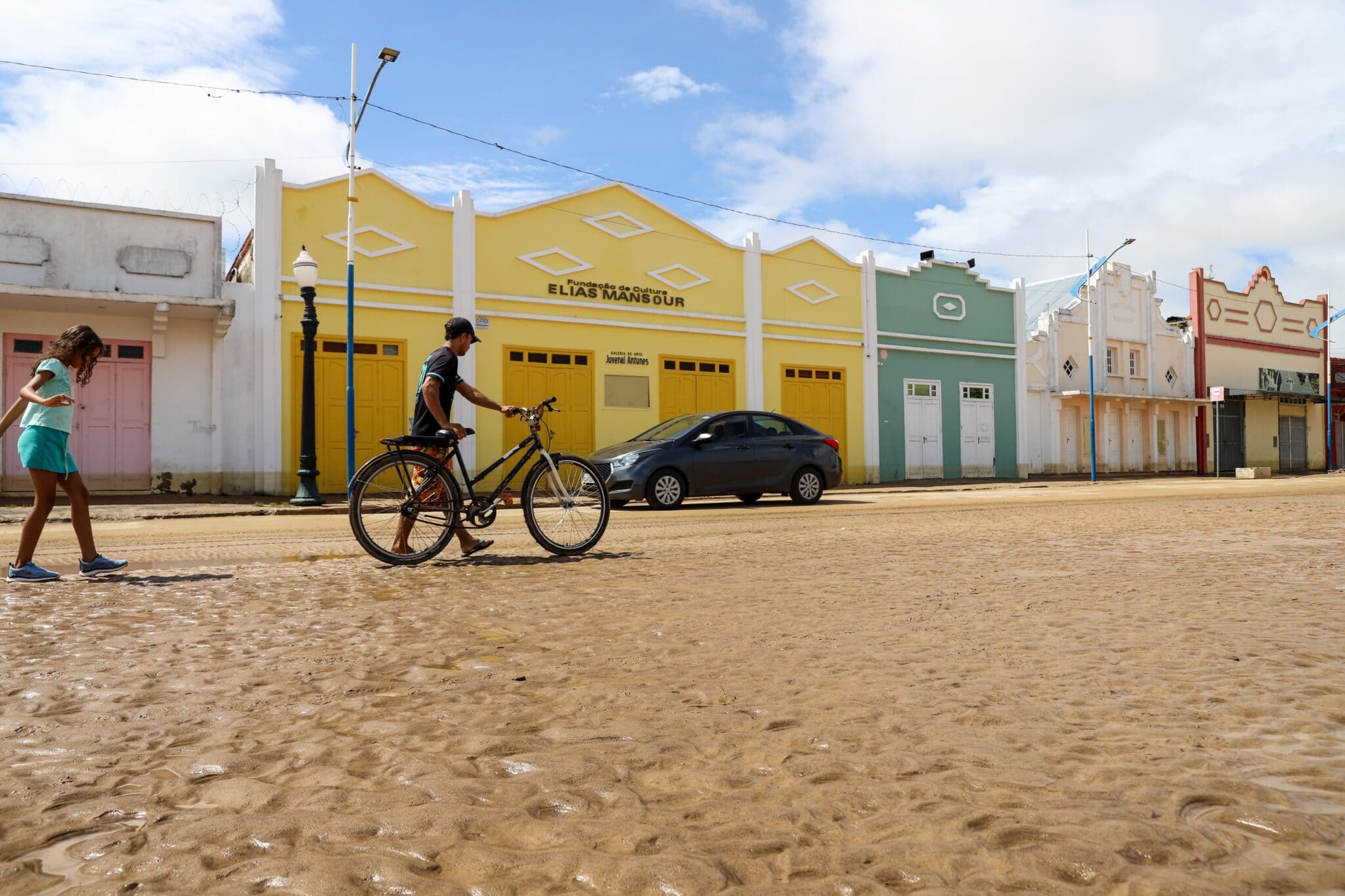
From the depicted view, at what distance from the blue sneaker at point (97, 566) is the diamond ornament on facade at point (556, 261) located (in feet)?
49.0

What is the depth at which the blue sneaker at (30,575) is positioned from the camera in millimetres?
A: 5598

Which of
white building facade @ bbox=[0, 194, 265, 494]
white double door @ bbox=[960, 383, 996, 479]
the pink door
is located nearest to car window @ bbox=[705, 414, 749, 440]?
white building facade @ bbox=[0, 194, 265, 494]

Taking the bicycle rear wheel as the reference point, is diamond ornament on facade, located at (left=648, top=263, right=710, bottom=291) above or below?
above

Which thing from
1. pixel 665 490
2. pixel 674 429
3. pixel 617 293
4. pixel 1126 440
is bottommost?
pixel 665 490

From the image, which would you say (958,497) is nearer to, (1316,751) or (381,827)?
(1316,751)

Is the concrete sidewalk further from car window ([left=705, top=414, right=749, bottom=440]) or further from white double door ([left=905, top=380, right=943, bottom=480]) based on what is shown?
white double door ([left=905, top=380, right=943, bottom=480])

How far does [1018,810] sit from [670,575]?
3898mm

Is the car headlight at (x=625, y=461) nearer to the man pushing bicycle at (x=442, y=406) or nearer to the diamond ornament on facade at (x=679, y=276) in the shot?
the man pushing bicycle at (x=442, y=406)

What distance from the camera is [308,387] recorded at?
1435 centimetres

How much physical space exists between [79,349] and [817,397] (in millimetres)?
19756

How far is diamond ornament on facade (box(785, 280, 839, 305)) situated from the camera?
24125 millimetres

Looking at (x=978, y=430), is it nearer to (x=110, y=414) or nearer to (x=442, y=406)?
(x=110, y=414)

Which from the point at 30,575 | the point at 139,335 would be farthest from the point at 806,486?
the point at 139,335

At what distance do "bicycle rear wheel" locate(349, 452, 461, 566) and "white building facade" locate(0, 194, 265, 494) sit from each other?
1123cm
